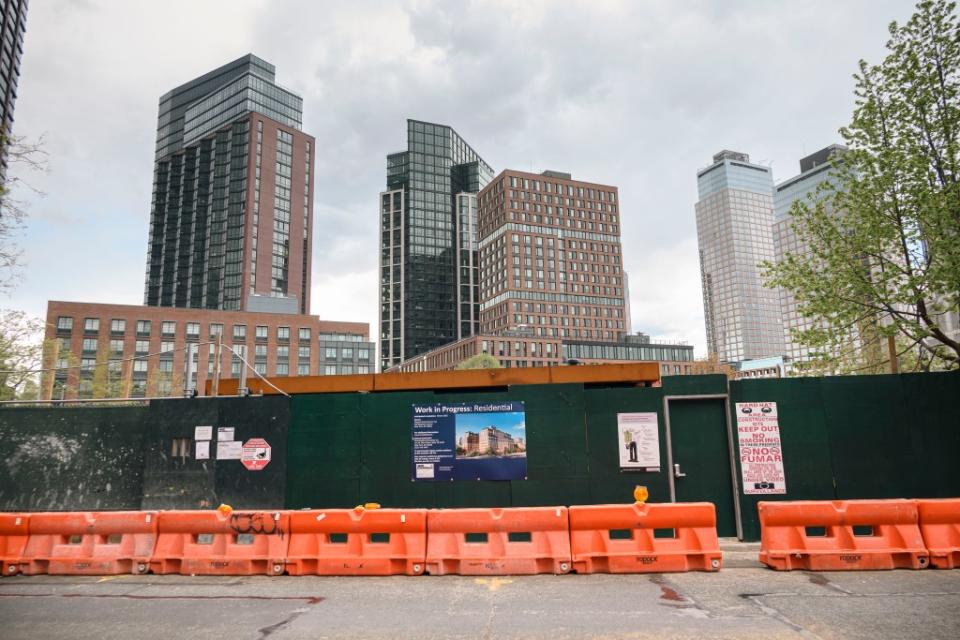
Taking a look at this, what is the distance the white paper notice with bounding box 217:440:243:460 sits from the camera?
11.7 m

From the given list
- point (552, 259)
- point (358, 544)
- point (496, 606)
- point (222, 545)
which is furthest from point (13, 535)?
point (552, 259)

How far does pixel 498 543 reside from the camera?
28.6ft

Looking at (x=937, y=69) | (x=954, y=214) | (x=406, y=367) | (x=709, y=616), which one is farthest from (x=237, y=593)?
(x=406, y=367)

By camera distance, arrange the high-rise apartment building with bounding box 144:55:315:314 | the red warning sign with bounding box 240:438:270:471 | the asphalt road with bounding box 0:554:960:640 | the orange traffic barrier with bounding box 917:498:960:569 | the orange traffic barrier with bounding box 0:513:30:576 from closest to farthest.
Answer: the asphalt road with bounding box 0:554:960:640
the orange traffic barrier with bounding box 917:498:960:569
the orange traffic barrier with bounding box 0:513:30:576
the red warning sign with bounding box 240:438:270:471
the high-rise apartment building with bounding box 144:55:315:314

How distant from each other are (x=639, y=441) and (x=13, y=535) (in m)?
10.8

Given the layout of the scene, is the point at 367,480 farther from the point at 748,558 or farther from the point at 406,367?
the point at 406,367

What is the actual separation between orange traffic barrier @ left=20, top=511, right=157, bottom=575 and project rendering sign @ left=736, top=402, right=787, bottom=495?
1027 cm

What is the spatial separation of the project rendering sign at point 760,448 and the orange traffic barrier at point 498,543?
4.17m

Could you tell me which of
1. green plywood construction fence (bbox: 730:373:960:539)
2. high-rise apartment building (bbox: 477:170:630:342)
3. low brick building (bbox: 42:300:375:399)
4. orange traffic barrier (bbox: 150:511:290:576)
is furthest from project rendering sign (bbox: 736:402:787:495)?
high-rise apartment building (bbox: 477:170:630:342)

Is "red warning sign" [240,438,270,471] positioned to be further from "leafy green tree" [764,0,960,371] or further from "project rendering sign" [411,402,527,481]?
"leafy green tree" [764,0,960,371]

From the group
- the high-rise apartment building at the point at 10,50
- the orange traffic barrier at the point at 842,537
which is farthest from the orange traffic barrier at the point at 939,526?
the high-rise apartment building at the point at 10,50

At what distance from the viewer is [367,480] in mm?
11414

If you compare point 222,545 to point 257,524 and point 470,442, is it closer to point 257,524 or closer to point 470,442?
point 257,524

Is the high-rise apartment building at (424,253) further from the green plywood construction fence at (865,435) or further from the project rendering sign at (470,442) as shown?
the green plywood construction fence at (865,435)
